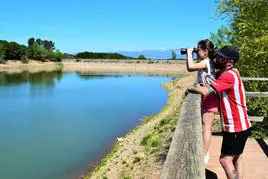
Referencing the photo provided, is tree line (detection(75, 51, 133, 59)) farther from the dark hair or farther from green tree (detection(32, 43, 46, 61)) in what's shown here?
the dark hair

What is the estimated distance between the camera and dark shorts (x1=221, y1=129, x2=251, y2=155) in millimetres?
4719

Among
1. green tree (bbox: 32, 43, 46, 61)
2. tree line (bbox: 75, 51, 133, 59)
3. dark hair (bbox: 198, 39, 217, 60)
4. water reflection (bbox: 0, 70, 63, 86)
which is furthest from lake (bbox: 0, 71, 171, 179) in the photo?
tree line (bbox: 75, 51, 133, 59)

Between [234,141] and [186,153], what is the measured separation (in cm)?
152

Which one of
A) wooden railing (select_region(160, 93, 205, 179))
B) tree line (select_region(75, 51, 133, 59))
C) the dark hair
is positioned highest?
tree line (select_region(75, 51, 133, 59))

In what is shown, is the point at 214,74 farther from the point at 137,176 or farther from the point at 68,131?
the point at 68,131

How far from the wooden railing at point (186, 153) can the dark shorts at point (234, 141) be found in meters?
0.43

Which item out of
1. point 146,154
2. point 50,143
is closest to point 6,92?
point 50,143

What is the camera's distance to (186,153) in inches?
135

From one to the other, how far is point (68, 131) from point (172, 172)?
2302cm

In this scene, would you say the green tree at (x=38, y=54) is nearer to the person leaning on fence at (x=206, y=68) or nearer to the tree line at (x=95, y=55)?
the tree line at (x=95, y=55)

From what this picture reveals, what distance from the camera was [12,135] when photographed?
23.9 meters

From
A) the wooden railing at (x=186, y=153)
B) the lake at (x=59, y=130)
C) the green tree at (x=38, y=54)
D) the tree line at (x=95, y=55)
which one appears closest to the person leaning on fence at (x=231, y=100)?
the wooden railing at (x=186, y=153)

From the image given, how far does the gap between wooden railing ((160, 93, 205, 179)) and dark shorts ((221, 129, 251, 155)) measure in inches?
17.0

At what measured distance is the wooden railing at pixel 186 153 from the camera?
2971 mm
